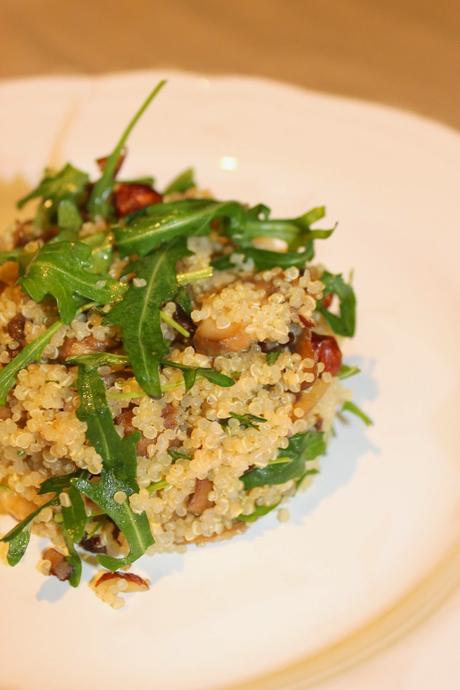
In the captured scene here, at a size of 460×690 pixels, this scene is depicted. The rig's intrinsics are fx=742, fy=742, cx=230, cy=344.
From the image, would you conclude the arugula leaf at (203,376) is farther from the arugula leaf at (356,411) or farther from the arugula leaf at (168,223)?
the arugula leaf at (356,411)

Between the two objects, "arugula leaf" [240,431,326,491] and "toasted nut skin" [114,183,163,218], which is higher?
"toasted nut skin" [114,183,163,218]

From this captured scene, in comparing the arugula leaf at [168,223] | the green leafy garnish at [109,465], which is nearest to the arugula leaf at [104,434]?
the green leafy garnish at [109,465]

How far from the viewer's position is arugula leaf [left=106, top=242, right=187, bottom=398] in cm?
202

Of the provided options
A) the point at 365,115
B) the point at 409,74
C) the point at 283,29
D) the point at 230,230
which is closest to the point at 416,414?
the point at 230,230

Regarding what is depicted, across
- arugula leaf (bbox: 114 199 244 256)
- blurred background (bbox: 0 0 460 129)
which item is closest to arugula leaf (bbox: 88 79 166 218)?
arugula leaf (bbox: 114 199 244 256)

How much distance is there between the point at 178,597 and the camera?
7.20 ft

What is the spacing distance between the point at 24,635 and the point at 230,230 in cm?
139

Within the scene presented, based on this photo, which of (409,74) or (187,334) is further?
(409,74)

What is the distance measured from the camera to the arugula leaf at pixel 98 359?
2.07 meters

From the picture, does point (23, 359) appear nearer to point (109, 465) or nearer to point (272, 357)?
point (109, 465)

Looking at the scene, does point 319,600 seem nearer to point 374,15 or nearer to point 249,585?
point 249,585

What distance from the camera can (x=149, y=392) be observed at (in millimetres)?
1988

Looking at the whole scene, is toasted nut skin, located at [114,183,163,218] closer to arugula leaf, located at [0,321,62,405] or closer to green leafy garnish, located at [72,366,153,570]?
arugula leaf, located at [0,321,62,405]

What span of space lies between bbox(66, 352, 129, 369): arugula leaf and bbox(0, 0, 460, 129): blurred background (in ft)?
6.87
